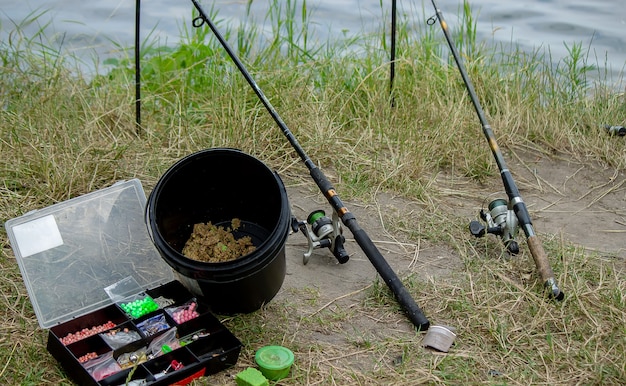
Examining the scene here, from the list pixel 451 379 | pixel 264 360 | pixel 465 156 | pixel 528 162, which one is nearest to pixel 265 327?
pixel 264 360

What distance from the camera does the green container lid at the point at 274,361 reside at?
249 centimetres

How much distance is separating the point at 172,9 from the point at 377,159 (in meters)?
2.98

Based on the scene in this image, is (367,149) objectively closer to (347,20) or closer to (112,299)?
(112,299)

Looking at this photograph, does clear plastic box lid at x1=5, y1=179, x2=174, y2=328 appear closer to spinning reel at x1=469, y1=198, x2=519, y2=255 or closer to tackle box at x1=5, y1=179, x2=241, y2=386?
tackle box at x1=5, y1=179, x2=241, y2=386

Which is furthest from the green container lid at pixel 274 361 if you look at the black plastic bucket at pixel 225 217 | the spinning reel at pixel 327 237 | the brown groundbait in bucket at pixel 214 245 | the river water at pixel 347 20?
the river water at pixel 347 20

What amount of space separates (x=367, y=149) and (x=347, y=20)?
2.41 metres

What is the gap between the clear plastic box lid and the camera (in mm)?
2785

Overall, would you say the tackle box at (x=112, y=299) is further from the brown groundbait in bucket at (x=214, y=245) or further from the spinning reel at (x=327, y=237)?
the spinning reel at (x=327, y=237)

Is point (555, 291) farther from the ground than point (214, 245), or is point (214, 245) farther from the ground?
point (214, 245)

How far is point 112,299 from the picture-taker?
283cm

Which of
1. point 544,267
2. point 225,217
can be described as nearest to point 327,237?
point 225,217

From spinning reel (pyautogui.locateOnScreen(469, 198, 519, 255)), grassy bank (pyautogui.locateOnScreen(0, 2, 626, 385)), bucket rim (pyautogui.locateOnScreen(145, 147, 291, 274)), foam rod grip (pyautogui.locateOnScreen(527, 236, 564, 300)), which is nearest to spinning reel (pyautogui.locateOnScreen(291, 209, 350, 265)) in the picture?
grassy bank (pyautogui.locateOnScreen(0, 2, 626, 385))

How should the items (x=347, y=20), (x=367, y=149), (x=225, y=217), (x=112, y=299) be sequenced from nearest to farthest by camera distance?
(x=112, y=299)
(x=225, y=217)
(x=367, y=149)
(x=347, y=20)

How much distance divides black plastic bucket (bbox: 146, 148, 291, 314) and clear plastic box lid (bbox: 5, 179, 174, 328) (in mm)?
155
